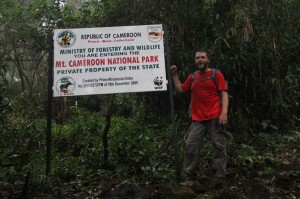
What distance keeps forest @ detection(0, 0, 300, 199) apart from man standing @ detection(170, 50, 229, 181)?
20 cm

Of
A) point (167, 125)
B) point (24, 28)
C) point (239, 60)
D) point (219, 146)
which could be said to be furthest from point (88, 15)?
point (219, 146)

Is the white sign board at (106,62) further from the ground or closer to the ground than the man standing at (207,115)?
further from the ground

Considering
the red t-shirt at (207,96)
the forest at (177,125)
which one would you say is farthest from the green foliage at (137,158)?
the red t-shirt at (207,96)

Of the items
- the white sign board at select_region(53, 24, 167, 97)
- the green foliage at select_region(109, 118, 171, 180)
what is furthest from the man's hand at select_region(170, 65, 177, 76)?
the green foliage at select_region(109, 118, 171, 180)

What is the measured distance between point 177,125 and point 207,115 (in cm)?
233

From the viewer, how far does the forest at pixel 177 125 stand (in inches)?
187

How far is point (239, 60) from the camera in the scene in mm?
6664

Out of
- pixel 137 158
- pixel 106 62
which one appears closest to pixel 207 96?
pixel 137 158

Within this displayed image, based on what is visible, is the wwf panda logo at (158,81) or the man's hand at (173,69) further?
the man's hand at (173,69)

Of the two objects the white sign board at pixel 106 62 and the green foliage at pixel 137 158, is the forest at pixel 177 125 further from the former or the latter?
the white sign board at pixel 106 62

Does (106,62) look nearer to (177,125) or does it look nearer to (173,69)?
(173,69)

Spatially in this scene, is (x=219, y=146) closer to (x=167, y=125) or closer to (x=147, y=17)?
(x=167, y=125)

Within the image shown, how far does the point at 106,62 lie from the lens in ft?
15.9

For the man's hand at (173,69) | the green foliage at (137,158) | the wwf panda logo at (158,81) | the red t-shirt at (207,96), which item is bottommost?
the green foliage at (137,158)
